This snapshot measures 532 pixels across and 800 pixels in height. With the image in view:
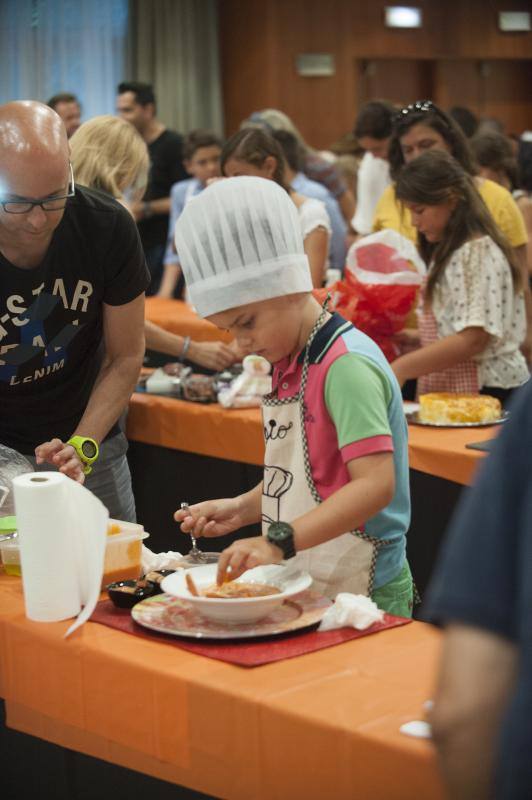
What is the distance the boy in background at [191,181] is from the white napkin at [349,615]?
14.8 ft

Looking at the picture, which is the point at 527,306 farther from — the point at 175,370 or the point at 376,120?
the point at 376,120

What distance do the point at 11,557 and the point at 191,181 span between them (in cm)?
451

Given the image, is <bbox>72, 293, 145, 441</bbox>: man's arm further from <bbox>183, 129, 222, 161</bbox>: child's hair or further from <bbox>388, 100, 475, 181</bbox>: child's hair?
<bbox>183, 129, 222, 161</bbox>: child's hair

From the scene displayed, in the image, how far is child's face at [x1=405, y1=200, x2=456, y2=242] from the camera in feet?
11.4

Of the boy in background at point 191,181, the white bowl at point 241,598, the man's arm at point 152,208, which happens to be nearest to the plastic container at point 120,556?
the white bowl at point 241,598

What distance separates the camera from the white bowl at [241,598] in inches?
65.1

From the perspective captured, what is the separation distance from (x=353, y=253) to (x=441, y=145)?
640 millimetres

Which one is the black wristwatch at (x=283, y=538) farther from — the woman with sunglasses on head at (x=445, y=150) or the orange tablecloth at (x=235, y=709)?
the woman with sunglasses on head at (x=445, y=150)

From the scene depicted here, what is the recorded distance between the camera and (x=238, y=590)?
68.1 inches

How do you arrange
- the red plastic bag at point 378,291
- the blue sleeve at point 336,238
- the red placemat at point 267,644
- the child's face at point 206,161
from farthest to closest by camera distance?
the child's face at point 206,161 < the blue sleeve at point 336,238 < the red plastic bag at point 378,291 < the red placemat at point 267,644

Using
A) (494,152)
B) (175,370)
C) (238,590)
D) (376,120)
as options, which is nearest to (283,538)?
(238,590)

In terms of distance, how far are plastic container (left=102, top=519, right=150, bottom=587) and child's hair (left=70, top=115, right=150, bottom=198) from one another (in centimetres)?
162

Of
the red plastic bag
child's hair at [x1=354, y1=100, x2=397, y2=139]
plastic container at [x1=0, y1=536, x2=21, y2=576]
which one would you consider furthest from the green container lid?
child's hair at [x1=354, y1=100, x2=397, y2=139]

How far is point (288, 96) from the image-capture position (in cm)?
1052
